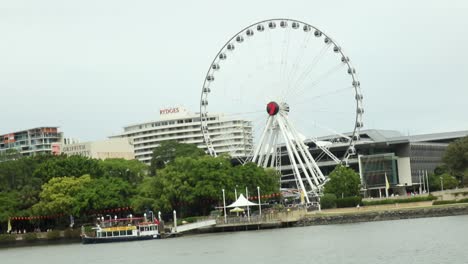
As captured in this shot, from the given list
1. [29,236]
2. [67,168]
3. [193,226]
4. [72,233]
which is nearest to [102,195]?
[72,233]

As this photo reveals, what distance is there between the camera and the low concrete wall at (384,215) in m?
107

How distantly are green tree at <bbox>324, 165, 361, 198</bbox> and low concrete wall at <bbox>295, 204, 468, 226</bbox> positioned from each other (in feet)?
41.3

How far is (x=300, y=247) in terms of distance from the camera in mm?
78875

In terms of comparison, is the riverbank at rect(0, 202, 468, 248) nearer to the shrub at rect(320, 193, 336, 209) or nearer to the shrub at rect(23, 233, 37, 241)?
the shrub at rect(320, 193, 336, 209)

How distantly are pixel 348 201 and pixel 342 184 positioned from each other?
6.44 meters

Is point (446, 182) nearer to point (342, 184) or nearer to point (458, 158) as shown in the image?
point (458, 158)

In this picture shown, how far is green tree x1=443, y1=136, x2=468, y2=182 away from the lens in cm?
14312

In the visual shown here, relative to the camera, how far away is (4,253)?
10975 centimetres

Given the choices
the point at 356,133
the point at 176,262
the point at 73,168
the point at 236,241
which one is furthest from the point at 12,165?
the point at 176,262

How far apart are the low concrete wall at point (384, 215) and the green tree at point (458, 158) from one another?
35745mm

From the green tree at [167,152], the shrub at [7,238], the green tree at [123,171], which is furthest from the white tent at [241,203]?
the green tree at [167,152]

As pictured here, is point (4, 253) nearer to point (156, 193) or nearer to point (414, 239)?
point (156, 193)

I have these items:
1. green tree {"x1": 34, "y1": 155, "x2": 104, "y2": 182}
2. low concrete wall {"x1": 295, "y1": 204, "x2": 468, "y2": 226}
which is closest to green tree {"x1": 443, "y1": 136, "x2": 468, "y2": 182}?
low concrete wall {"x1": 295, "y1": 204, "x2": 468, "y2": 226}

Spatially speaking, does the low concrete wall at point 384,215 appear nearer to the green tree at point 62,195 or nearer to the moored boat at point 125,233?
the moored boat at point 125,233
